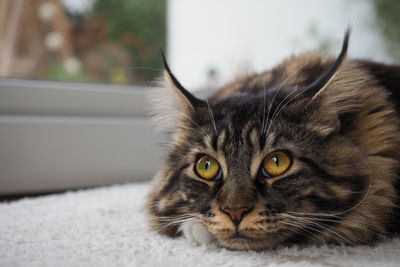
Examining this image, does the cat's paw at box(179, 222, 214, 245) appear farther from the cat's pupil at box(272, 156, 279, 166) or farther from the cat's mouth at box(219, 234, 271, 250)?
the cat's pupil at box(272, 156, 279, 166)

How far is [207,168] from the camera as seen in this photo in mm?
989

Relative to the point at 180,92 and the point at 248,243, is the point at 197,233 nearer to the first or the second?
the point at 248,243

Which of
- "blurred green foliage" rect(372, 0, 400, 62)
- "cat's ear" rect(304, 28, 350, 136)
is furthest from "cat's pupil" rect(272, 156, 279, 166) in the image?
"blurred green foliage" rect(372, 0, 400, 62)

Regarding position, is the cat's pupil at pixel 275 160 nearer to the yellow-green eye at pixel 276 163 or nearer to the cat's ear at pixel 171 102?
the yellow-green eye at pixel 276 163

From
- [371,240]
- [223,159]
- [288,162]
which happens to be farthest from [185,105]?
[371,240]

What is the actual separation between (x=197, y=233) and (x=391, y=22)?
2.76 m

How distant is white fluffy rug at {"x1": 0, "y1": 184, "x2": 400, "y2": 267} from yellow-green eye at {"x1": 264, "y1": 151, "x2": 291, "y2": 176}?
21 cm

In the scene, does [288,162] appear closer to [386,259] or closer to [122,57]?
[386,259]

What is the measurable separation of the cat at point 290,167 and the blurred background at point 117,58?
256 mm

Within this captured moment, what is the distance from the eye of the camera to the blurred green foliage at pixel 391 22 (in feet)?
9.24

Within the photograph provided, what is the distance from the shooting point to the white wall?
11.0 ft

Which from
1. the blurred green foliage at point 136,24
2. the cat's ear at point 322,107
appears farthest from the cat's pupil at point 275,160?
the blurred green foliage at point 136,24

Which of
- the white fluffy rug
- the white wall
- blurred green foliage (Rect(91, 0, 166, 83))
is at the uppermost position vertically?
the white fluffy rug

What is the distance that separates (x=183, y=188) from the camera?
1020 millimetres
